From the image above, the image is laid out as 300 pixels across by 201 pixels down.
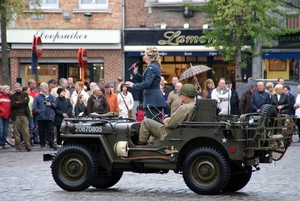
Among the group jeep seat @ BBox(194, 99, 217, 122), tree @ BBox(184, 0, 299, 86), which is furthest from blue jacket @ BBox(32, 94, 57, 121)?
tree @ BBox(184, 0, 299, 86)

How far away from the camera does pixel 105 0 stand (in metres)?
34.7

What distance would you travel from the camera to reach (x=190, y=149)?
12.1 metres

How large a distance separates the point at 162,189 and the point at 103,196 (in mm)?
1348

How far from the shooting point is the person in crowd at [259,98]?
75.5 feet

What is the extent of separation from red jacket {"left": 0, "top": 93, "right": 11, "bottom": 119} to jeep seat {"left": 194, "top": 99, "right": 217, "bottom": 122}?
1081 cm

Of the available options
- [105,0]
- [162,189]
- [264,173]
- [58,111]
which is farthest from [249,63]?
[162,189]

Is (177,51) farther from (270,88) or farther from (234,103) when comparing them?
(234,103)

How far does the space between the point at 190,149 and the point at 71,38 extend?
23017mm

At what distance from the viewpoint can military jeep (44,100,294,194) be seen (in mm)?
11711

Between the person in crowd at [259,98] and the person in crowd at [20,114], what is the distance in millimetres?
6115

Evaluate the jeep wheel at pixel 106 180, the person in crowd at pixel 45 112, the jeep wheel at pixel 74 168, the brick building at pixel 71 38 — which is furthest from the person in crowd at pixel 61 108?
the brick building at pixel 71 38

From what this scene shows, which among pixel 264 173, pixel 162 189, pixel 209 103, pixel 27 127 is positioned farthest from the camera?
pixel 27 127

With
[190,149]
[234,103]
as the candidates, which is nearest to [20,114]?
[234,103]

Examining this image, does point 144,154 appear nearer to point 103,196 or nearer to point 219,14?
point 103,196
